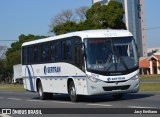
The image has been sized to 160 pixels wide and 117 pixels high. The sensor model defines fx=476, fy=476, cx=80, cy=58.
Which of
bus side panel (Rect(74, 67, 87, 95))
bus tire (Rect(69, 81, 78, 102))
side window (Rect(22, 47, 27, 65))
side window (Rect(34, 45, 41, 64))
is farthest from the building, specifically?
bus side panel (Rect(74, 67, 87, 95))

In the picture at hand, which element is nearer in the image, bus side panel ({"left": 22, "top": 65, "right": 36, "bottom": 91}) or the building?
bus side panel ({"left": 22, "top": 65, "right": 36, "bottom": 91})

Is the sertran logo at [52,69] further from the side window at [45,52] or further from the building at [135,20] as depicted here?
the building at [135,20]

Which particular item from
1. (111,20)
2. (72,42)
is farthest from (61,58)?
(111,20)

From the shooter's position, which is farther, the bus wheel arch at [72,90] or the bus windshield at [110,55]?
the bus wheel arch at [72,90]

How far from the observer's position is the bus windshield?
20484 mm

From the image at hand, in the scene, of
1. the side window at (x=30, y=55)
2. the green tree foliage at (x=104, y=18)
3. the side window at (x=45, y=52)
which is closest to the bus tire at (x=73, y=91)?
the side window at (x=45, y=52)

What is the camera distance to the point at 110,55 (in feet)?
67.7

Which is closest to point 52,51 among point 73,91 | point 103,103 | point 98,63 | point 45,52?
point 45,52

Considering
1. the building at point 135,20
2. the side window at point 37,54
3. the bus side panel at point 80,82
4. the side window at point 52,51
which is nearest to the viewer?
the bus side panel at point 80,82

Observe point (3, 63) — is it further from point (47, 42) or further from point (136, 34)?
point (47, 42)

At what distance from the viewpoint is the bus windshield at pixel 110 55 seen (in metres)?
20.5

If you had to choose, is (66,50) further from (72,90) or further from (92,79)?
(92,79)

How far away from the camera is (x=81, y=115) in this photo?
51.3 ft

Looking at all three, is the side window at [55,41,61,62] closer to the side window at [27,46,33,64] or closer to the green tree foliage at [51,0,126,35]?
the side window at [27,46,33,64]
